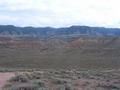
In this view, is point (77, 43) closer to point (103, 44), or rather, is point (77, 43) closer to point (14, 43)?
point (103, 44)

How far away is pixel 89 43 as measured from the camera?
351 feet

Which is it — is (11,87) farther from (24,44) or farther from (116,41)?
(24,44)

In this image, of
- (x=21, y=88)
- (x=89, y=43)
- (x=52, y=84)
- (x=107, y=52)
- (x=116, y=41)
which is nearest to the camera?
(x=21, y=88)

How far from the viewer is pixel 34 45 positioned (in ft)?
364

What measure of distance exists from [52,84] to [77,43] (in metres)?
86.8

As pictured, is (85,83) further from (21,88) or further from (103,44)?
(103,44)

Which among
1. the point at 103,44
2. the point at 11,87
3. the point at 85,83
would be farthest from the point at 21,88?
the point at 103,44

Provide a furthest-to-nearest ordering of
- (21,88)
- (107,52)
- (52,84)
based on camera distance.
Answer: (107,52) → (52,84) → (21,88)

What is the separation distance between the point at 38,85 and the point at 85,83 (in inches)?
142

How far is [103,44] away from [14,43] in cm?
2867

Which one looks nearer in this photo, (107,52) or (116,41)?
(107,52)

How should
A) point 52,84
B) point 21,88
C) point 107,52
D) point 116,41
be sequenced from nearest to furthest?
point 21,88 → point 52,84 → point 107,52 → point 116,41

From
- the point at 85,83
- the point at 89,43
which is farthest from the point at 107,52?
the point at 85,83

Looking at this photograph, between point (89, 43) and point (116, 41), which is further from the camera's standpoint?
point (89, 43)
